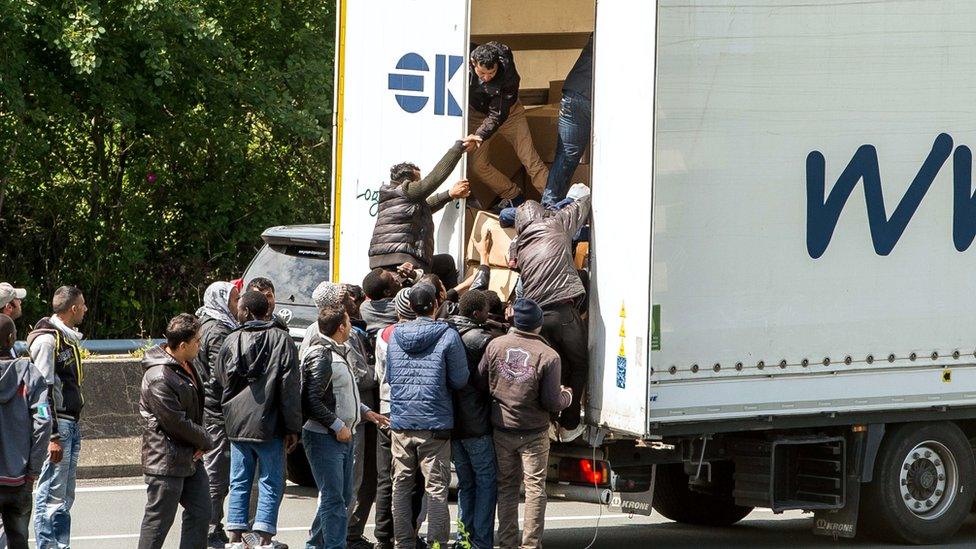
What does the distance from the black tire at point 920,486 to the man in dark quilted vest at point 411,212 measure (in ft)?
10.4

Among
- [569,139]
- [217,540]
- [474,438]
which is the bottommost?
[217,540]

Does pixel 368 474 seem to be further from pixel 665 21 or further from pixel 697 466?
pixel 665 21

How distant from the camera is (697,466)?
9.20 metres

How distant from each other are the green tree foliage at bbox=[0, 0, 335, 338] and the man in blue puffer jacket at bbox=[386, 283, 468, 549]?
9288 mm

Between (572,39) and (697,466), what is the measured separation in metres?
4.98

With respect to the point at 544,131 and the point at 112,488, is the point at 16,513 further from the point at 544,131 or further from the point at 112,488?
the point at 544,131

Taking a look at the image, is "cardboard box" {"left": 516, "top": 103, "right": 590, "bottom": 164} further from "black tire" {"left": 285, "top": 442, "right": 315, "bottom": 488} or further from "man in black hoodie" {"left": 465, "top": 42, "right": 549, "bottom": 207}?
"black tire" {"left": 285, "top": 442, "right": 315, "bottom": 488}

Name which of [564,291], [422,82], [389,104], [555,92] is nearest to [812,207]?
[564,291]

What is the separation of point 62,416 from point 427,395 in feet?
7.03

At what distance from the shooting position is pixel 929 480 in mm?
10031

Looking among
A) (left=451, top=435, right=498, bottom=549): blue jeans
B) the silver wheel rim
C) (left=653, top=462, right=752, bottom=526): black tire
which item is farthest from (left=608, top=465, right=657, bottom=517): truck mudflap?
the silver wheel rim

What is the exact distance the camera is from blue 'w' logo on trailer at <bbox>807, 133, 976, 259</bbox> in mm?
9133

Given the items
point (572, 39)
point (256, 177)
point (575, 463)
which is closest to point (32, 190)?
point (256, 177)

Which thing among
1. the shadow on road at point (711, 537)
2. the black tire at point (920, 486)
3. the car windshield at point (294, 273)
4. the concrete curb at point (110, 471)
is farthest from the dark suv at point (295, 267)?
the black tire at point (920, 486)
